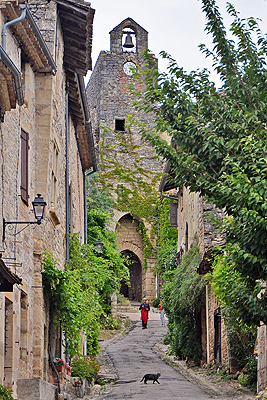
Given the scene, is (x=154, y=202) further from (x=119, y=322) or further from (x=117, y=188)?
(x=119, y=322)

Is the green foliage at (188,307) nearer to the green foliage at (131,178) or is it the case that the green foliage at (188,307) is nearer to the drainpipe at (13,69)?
the drainpipe at (13,69)

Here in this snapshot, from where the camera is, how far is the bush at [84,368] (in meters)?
14.4

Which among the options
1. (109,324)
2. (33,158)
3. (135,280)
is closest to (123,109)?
(135,280)

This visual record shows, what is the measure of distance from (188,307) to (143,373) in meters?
2.85

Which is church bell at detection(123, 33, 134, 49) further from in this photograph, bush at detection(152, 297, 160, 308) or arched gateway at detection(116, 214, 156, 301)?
bush at detection(152, 297, 160, 308)

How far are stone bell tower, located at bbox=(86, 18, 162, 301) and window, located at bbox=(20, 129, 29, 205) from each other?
25427 mm

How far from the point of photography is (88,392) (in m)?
14.2

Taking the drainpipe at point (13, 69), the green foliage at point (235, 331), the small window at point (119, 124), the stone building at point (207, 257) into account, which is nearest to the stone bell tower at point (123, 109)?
the small window at point (119, 124)

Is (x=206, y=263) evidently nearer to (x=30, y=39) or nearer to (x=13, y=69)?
(x=30, y=39)

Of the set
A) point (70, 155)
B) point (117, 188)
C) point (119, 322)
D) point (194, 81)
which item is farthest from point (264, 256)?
point (117, 188)

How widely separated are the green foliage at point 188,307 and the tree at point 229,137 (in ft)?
26.6

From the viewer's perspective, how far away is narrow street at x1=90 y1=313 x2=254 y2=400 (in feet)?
43.6

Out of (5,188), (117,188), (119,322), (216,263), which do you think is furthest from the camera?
(117,188)

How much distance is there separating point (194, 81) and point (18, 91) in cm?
433
